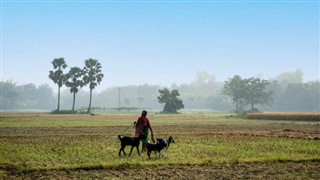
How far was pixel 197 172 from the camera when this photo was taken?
50.6 ft

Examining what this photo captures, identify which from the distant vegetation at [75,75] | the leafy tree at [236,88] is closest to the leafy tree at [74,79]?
the distant vegetation at [75,75]

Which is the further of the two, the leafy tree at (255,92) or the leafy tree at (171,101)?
the leafy tree at (255,92)

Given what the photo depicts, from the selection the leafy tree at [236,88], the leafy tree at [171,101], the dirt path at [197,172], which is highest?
the leafy tree at [236,88]

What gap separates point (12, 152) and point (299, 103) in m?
171

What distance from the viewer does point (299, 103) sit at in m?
175

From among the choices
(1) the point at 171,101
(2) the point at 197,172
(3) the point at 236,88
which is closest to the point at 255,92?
(3) the point at 236,88

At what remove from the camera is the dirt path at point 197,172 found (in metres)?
14.3

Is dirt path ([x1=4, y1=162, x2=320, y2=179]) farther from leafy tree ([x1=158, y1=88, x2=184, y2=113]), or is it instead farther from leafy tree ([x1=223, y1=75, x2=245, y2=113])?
leafy tree ([x1=223, y1=75, x2=245, y2=113])

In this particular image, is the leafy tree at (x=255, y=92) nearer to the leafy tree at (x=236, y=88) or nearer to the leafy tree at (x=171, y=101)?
the leafy tree at (x=236, y=88)

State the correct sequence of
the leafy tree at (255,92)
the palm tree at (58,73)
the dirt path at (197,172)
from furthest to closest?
the leafy tree at (255,92), the palm tree at (58,73), the dirt path at (197,172)

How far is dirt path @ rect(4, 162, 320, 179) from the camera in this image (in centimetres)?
1434

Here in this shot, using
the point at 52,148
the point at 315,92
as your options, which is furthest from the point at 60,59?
the point at 315,92

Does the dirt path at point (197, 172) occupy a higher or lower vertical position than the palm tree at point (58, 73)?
lower

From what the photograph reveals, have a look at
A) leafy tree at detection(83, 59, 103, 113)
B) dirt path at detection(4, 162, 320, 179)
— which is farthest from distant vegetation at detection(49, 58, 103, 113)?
dirt path at detection(4, 162, 320, 179)
